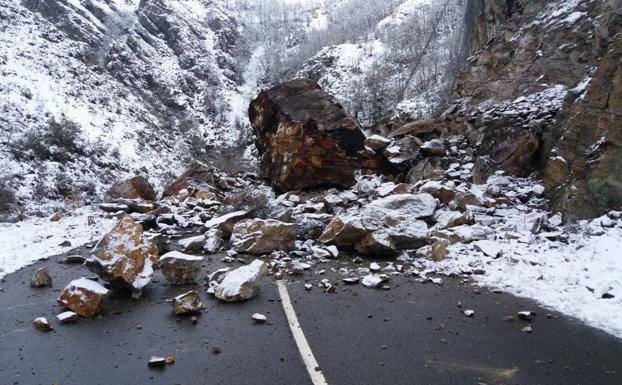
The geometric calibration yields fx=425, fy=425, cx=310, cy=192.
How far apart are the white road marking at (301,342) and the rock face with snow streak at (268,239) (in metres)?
2.07

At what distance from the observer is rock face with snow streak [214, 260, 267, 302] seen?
542 cm

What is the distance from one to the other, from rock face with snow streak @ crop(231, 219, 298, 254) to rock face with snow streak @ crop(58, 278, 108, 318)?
3.07 meters

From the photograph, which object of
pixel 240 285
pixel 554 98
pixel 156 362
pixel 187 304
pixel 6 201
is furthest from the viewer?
pixel 6 201

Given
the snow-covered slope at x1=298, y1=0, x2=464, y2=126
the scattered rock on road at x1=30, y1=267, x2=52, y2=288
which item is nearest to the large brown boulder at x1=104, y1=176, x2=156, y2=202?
the scattered rock on road at x1=30, y1=267, x2=52, y2=288

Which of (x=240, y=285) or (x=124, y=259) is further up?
(x=124, y=259)

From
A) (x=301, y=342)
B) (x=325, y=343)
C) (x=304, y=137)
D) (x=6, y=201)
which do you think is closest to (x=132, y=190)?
(x=6, y=201)

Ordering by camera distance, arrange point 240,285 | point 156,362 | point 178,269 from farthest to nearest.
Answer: point 178,269
point 240,285
point 156,362

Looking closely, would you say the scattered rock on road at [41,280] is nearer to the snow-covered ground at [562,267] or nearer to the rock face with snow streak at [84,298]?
the rock face with snow streak at [84,298]

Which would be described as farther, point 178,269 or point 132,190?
point 132,190

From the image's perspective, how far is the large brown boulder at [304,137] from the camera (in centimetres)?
1266

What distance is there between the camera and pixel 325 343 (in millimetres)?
4121

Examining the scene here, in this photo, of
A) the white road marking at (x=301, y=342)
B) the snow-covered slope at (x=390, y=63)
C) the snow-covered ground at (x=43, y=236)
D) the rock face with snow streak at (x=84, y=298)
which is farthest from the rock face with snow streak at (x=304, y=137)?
the snow-covered slope at (x=390, y=63)

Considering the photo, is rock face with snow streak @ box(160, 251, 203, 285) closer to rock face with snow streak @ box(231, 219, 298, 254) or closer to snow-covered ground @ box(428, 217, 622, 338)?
rock face with snow streak @ box(231, 219, 298, 254)

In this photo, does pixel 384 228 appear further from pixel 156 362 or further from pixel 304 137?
pixel 304 137
